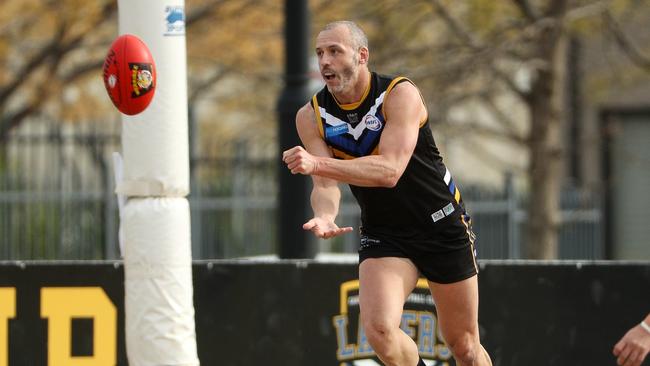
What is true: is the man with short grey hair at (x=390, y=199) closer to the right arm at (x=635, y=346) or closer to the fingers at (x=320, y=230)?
the fingers at (x=320, y=230)

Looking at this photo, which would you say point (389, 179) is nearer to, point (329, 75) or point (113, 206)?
point (329, 75)

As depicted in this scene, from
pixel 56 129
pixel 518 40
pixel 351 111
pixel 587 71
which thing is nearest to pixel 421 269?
pixel 351 111

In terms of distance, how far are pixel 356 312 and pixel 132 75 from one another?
Result: 266 cm

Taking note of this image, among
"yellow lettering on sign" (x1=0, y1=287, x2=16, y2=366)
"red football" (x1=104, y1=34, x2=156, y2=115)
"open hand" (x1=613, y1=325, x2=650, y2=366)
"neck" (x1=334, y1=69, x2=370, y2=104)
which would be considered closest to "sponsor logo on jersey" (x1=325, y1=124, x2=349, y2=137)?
"neck" (x1=334, y1=69, x2=370, y2=104)

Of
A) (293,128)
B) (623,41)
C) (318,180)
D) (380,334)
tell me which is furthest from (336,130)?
(623,41)

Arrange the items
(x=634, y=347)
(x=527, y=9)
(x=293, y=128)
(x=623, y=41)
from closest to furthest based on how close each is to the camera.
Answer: (x=634, y=347)
(x=293, y=128)
(x=527, y=9)
(x=623, y=41)

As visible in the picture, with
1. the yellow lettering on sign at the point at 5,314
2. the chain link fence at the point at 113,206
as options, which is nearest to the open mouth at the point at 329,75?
the yellow lettering on sign at the point at 5,314

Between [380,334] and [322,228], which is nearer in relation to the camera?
[322,228]

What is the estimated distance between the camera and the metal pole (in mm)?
10193

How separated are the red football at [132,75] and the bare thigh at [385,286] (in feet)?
5.19

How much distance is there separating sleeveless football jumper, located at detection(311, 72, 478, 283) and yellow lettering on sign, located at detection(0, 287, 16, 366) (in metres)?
2.47

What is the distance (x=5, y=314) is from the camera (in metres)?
8.62

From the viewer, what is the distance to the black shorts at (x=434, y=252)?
7566 mm

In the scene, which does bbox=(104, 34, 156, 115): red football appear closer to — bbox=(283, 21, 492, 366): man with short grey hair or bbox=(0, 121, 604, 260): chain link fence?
bbox=(283, 21, 492, 366): man with short grey hair
